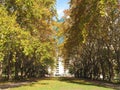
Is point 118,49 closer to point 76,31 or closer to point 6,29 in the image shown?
point 76,31

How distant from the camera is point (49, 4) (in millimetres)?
37625

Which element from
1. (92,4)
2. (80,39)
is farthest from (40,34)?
(92,4)

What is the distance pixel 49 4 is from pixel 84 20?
602 cm

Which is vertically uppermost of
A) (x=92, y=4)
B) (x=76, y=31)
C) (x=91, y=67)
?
(x=92, y=4)

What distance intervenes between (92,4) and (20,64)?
2716 cm

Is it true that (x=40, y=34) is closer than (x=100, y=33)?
No

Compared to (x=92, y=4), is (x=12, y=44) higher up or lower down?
lower down

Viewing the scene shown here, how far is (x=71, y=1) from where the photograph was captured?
40.6m

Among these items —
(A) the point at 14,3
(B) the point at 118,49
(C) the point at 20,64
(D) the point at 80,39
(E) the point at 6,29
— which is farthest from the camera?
(C) the point at 20,64

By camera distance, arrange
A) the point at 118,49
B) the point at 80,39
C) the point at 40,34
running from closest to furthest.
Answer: the point at 80,39, the point at 118,49, the point at 40,34

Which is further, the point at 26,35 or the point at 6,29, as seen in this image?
the point at 26,35

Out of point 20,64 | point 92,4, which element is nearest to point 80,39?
point 92,4

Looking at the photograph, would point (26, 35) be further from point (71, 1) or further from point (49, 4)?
point (71, 1)

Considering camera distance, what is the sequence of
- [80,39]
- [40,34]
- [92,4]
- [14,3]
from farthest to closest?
[40,34] → [80,39] → [92,4] → [14,3]
